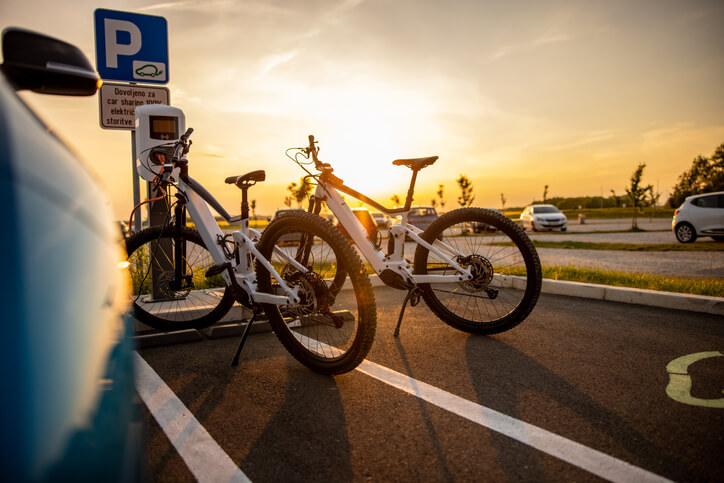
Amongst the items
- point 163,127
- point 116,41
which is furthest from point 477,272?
point 116,41

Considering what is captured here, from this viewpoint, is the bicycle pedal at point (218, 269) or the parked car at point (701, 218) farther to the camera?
the parked car at point (701, 218)

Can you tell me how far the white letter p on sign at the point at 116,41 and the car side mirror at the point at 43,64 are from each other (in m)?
4.66

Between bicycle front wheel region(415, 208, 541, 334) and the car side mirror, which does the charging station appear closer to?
bicycle front wheel region(415, 208, 541, 334)

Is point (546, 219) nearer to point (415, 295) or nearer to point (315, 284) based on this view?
point (415, 295)

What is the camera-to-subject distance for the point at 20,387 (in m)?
0.76

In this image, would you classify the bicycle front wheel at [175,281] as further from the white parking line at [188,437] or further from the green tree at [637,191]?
the green tree at [637,191]

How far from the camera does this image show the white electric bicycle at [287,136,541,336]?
3672mm

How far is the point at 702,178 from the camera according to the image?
67.0 m

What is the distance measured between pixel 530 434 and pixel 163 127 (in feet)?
16.4

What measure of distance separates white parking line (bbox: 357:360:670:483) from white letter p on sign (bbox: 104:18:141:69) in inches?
193

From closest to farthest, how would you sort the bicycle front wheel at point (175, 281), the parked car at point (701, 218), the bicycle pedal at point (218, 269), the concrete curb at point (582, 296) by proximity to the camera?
the bicycle pedal at point (218, 269) < the concrete curb at point (582, 296) < the bicycle front wheel at point (175, 281) < the parked car at point (701, 218)

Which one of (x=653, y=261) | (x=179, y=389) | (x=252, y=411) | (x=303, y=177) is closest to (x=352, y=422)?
(x=252, y=411)

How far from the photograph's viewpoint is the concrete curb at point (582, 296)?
382 cm

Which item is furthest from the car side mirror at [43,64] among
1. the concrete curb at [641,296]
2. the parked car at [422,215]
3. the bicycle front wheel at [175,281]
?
the parked car at [422,215]
